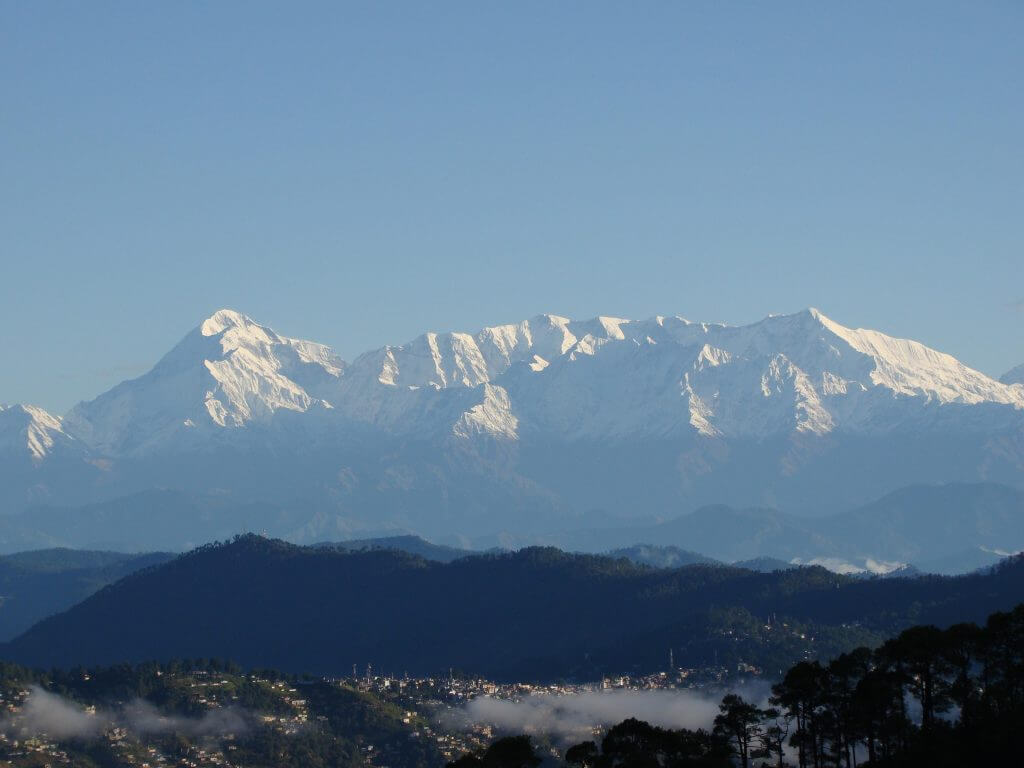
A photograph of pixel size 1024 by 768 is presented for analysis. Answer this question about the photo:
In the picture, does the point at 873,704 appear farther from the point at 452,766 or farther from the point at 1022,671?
the point at 452,766

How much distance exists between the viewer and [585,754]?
148 meters

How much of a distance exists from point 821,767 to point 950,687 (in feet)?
37.0

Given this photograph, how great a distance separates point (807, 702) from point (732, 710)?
6.69 metres

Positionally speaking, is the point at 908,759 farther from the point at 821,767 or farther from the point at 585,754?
the point at 585,754

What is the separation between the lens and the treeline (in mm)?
146000

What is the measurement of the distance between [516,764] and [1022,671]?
36.3 meters

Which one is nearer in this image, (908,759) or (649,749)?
(908,759)

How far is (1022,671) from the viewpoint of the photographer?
148125mm

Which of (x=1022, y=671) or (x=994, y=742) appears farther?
(x=1022, y=671)

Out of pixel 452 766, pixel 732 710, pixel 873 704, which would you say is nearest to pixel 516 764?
pixel 452 766

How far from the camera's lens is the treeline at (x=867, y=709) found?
14600cm

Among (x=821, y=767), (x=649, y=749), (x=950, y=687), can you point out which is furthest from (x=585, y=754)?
(x=950, y=687)

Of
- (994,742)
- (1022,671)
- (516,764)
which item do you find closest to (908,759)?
(994,742)

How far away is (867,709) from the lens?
491 feet
